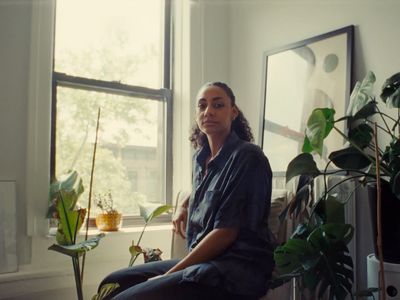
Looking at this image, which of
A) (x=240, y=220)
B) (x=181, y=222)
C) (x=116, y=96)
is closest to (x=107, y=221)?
(x=181, y=222)

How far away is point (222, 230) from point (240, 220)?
3.0 inches

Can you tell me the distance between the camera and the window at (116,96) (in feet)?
8.17

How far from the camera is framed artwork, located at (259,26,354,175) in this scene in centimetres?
221

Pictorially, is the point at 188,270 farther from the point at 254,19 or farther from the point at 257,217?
the point at 254,19

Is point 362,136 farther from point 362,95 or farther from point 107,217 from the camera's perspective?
point 107,217

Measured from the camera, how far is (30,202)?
2.16 metres

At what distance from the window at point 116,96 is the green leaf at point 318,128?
1436 mm

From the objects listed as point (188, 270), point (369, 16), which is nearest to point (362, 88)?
point (369, 16)

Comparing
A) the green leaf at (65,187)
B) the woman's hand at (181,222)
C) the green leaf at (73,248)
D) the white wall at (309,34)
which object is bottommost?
the green leaf at (73,248)

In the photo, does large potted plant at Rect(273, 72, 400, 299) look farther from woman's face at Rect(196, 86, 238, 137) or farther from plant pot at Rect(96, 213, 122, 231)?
plant pot at Rect(96, 213, 122, 231)

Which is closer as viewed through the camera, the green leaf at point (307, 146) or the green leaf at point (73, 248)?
the green leaf at point (73, 248)

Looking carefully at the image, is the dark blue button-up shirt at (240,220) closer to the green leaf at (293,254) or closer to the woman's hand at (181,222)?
the green leaf at (293,254)

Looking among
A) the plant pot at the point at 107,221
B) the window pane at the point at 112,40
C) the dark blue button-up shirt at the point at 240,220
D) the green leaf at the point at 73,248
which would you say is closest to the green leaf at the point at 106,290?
the green leaf at the point at 73,248

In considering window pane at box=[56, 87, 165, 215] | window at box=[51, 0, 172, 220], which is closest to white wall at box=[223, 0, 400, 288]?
window at box=[51, 0, 172, 220]
